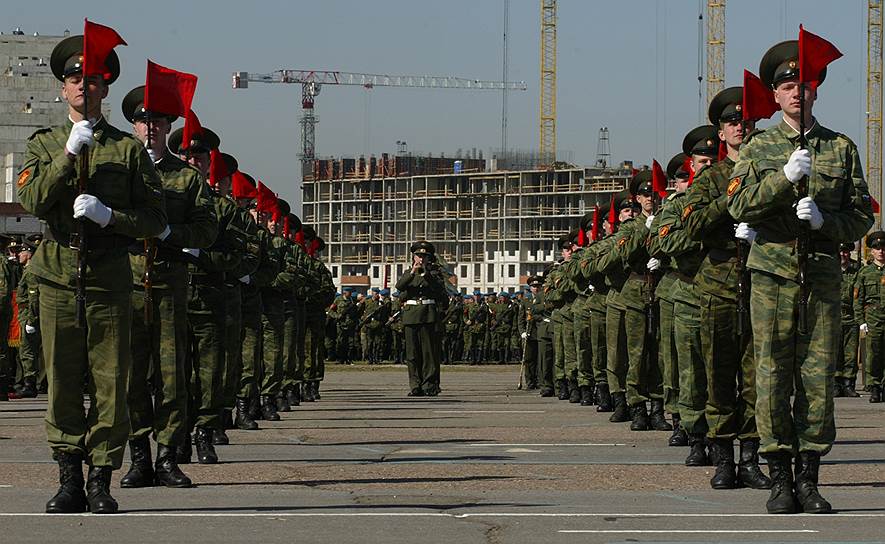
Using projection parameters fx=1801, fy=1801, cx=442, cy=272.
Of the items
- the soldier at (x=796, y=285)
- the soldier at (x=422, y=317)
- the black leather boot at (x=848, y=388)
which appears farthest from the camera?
the soldier at (x=422, y=317)

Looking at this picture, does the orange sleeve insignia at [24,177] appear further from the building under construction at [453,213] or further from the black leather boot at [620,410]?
the building under construction at [453,213]

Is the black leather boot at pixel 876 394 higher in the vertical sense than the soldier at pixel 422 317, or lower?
lower

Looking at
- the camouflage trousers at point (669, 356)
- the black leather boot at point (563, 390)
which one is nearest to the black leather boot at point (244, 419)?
the camouflage trousers at point (669, 356)

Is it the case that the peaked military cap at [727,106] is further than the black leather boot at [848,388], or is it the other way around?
the black leather boot at [848,388]

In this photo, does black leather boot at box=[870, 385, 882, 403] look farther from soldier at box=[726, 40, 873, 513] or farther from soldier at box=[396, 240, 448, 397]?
soldier at box=[726, 40, 873, 513]

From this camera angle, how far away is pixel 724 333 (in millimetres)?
11867

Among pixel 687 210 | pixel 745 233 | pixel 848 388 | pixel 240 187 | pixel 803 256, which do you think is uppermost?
pixel 240 187

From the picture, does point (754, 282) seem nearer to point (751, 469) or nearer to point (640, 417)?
point (751, 469)

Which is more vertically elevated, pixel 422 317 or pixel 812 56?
pixel 812 56

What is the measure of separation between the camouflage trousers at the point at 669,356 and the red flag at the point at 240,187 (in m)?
5.61

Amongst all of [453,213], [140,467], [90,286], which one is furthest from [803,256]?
[453,213]

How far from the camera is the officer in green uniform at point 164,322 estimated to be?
38.0 ft

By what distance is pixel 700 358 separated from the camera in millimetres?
12391

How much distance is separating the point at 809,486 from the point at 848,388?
61.6ft
